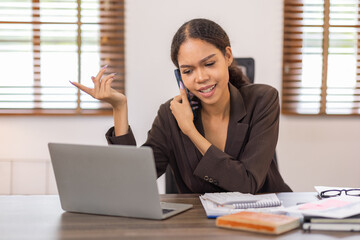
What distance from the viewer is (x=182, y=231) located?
1320mm

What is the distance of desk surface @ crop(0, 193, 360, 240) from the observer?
4.18 ft

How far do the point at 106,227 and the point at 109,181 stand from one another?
5.9 inches

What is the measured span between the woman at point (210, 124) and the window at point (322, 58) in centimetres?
137

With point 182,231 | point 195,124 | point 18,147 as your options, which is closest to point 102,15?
point 18,147

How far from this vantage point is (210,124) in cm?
218

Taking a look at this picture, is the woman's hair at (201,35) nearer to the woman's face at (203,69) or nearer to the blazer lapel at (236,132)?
the woman's face at (203,69)

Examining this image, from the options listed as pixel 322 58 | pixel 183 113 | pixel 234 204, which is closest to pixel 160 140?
pixel 183 113

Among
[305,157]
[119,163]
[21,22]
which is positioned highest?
[21,22]

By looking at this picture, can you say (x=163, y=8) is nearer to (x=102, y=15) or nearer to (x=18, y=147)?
(x=102, y=15)

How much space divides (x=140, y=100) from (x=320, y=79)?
4.21ft

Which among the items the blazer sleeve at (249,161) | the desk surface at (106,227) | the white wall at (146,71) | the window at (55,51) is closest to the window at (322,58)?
the white wall at (146,71)

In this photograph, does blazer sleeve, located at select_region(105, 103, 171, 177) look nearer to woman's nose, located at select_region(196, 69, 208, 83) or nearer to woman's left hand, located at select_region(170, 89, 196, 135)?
woman's left hand, located at select_region(170, 89, 196, 135)

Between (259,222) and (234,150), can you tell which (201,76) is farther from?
(259,222)

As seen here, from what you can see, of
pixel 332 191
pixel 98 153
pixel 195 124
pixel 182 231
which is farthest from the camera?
pixel 195 124
